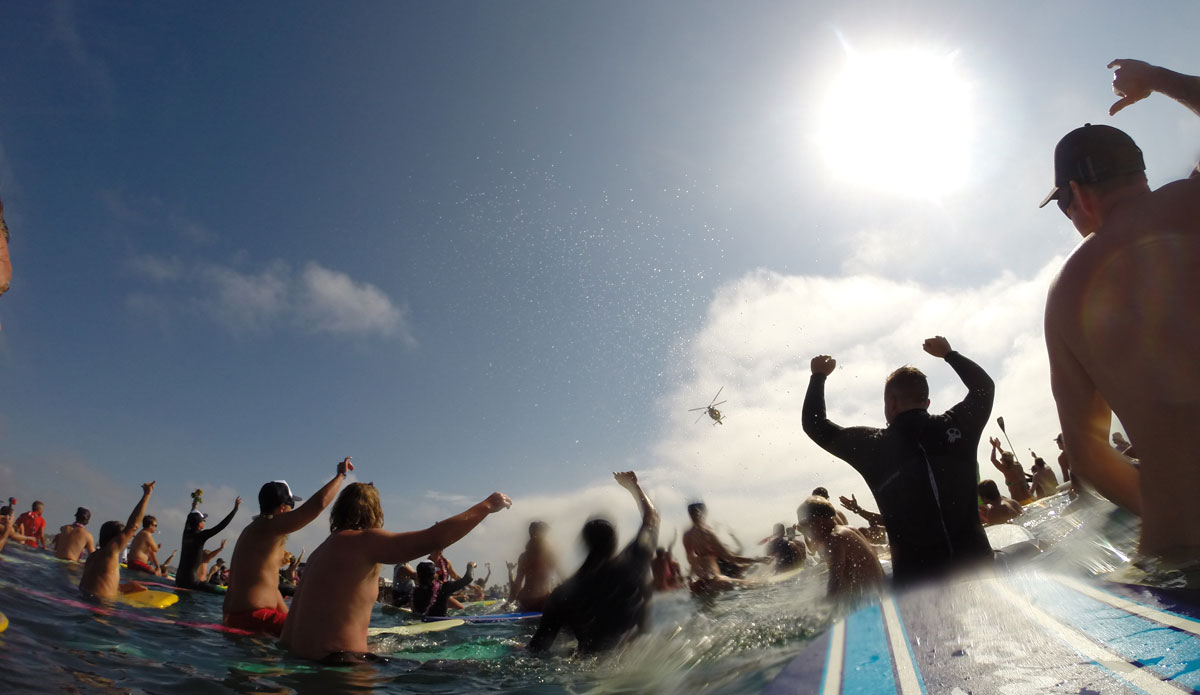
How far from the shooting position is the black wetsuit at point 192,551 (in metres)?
10.3

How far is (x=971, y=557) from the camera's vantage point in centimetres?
275

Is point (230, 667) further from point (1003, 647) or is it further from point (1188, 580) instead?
point (1188, 580)

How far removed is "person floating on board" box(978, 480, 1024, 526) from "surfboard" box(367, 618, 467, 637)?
24.0 feet

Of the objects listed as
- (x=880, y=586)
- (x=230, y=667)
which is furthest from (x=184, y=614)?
(x=880, y=586)

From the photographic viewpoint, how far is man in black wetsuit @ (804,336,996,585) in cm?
281

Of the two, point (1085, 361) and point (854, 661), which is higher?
point (1085, 361)

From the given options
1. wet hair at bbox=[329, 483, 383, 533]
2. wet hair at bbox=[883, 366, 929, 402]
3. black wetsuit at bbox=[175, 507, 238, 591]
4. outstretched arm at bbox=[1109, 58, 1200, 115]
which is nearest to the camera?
outstretched arm at bbox=[1109, 58, 1200, 115]

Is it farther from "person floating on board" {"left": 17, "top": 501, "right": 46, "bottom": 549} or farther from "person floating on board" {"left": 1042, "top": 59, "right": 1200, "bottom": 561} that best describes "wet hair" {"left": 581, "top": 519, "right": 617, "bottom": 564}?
"person floating on board" {"left": 17, "top": 501, "right": 46, "bottom": 549}

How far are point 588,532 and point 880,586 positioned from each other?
2.49 meters

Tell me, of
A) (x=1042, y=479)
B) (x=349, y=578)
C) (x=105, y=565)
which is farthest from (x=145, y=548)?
(x=1042, y=479)

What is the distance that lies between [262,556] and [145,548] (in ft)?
Result: 41.6

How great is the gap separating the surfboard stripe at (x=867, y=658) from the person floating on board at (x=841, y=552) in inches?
46.1

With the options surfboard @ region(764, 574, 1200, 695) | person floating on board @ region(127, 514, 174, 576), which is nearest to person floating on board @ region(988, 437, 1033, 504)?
surfboard @ region(764, 574, 1200, 695)

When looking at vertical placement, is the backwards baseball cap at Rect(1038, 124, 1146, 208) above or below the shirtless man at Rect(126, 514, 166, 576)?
above
